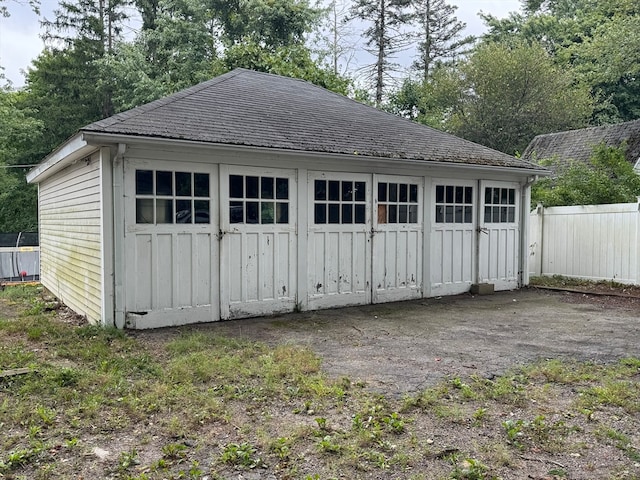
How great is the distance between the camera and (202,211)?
5.91 m

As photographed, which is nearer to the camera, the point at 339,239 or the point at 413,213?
the point at 339,239

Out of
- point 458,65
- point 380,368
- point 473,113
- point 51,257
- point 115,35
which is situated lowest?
point 380,368

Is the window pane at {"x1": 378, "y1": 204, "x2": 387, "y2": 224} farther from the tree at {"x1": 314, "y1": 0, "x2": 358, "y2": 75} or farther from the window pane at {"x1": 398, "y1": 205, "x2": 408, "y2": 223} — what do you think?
the tree at {"x1": 314, "y1": 0, "x2": 358, "y2": 75}

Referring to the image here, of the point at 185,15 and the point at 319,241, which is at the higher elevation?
the point at 185,15

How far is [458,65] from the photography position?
70.3ft

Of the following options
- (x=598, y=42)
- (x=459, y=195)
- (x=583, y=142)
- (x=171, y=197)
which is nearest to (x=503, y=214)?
(x=459, y=195)

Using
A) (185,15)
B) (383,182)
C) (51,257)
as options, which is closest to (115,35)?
(185,15)

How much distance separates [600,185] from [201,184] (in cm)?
766

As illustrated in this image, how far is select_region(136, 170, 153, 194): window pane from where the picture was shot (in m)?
5.51

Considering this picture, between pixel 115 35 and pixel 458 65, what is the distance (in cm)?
1554

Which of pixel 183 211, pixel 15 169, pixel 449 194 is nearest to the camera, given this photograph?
pixel 183 211

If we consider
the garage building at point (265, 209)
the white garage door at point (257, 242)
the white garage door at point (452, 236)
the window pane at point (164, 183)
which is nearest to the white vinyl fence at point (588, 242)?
the garage building at point (265, 209)

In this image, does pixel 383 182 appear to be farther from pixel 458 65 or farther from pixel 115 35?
pixel 115 35

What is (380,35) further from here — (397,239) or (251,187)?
(251,187)
